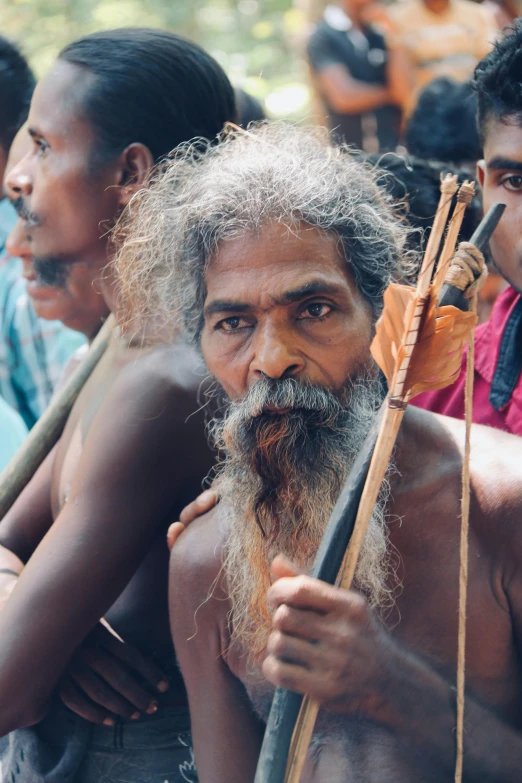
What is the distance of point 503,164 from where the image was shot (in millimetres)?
2715

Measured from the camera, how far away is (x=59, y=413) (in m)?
3.17

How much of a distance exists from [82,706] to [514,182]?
182 cm

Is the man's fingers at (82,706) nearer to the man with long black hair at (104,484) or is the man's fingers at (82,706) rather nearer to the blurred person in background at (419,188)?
the man with long black hair at (104,484)

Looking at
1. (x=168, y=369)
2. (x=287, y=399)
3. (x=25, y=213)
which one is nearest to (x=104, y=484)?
(x=168, y=369)

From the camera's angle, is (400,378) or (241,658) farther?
(241,658)

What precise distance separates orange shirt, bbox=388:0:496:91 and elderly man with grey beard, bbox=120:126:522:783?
4.11 metres

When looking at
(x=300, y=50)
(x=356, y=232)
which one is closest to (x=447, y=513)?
(x=356, y=232)

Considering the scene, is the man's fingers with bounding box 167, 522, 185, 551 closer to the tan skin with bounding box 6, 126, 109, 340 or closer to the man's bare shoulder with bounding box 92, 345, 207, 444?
the man's bare shoulder with bounding box 92, 345, 207, 444

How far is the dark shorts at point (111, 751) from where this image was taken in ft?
8.65

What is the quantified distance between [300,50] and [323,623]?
249 inches

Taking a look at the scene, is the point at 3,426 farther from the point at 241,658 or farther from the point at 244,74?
the point at 244,74

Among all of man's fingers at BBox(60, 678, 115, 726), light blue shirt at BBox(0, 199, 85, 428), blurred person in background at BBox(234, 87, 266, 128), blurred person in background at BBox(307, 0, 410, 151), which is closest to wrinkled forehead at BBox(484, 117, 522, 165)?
man's fingers at BBox(60, 678, 115, 726)

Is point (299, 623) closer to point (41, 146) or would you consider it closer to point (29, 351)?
point (41, 146)

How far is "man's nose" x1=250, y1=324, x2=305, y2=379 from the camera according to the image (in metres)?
2.11
